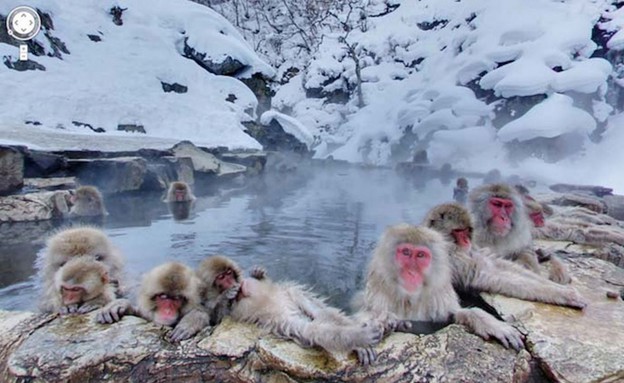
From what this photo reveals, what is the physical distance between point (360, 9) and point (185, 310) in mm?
27564

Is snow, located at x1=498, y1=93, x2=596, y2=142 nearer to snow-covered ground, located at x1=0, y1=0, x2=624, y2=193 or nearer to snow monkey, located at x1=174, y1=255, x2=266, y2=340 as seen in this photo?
snow-covered ground, located at x1=0, y1=0, x2=624, y2=193

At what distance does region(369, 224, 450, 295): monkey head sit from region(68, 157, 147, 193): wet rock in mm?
6694

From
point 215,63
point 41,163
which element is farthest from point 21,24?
point 215,63

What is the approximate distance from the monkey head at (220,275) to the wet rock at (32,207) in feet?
14.1

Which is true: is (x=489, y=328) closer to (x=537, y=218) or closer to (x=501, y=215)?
(x=501, y=215)

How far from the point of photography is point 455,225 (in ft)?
7.57

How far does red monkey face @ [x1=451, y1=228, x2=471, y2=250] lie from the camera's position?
2.30 meters

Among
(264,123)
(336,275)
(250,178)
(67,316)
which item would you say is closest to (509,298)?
(336,275)

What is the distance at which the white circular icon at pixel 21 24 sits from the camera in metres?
10.1

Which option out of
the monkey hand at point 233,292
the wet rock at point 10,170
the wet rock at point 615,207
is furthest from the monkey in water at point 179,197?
the wet rock at point 615,207

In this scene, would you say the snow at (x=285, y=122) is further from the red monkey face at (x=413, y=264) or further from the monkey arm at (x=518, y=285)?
the red monkey face at (x=413, y=264)

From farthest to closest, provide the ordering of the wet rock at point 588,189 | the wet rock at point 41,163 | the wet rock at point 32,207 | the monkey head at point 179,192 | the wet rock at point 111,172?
the wet rock at point 588,189 < the wet rock at point 111,172 < the monkey head at point 179,192 < the wet rock at point 41,163 < the wet rock at point 32,207

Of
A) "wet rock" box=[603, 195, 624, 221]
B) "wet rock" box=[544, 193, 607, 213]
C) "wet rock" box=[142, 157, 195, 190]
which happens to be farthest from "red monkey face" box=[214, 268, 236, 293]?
"wet rock" box=[142, 157, 195, 190]

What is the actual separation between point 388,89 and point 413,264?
2034cm
